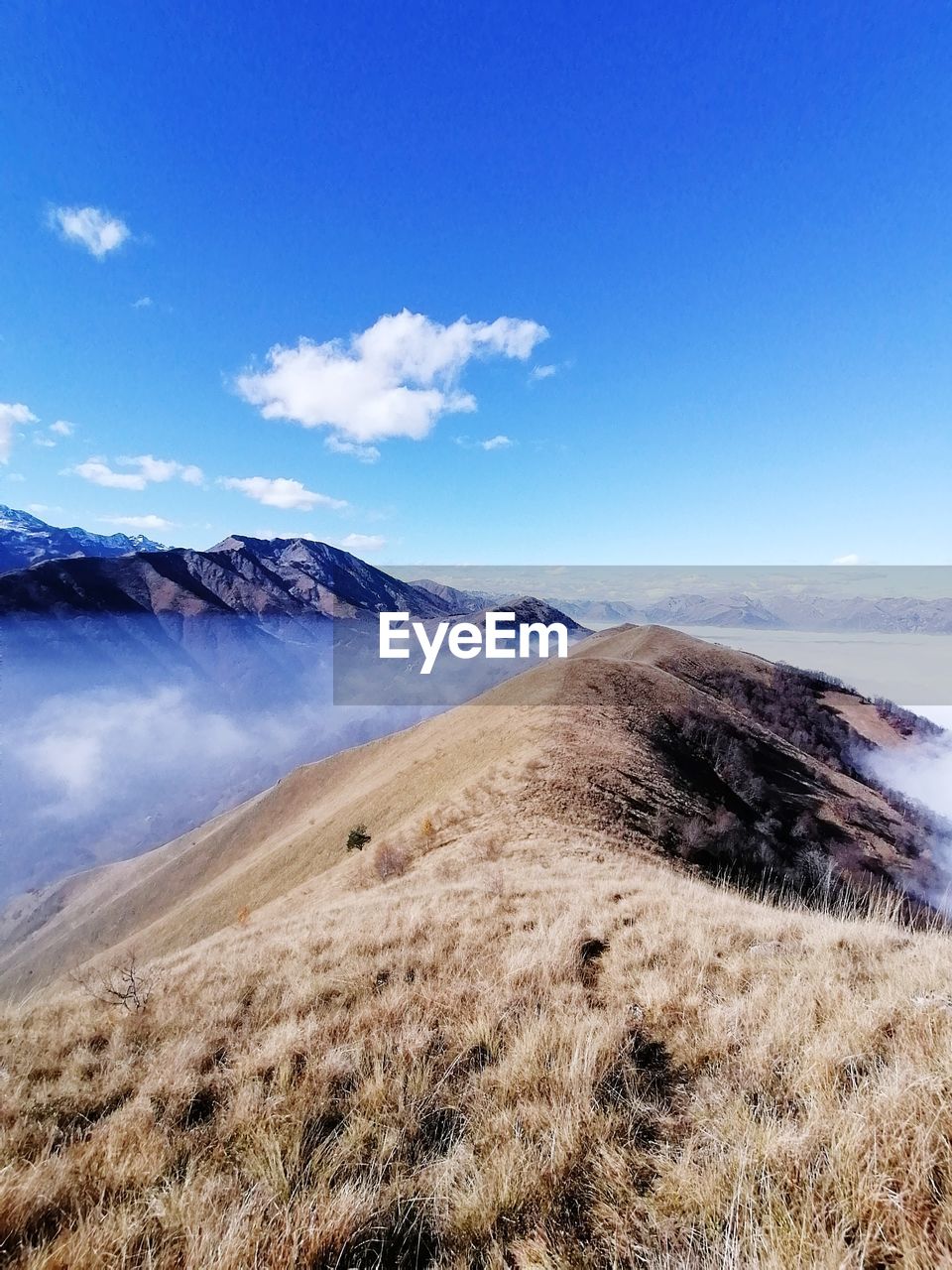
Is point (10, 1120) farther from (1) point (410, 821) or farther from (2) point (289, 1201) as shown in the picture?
(1) point (410, 821)

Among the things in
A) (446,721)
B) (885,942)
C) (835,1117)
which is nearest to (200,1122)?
(835,1117)

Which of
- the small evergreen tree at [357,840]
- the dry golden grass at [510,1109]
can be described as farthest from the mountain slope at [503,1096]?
the small evergreen tree at [357,840]

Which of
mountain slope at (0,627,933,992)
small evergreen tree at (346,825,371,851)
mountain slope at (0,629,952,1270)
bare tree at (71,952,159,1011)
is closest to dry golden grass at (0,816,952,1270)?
mountain slope at (0,629,952,1270)

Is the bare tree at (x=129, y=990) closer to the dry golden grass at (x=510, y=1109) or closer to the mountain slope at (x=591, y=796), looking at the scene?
the dry golden grass at (x=510, y=1109)

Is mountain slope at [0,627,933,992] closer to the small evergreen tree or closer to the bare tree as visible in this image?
the small evergreen tree

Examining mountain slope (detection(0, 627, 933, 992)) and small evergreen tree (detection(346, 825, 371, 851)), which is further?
small evergreen tree (detection(346, 825, 371, 851))

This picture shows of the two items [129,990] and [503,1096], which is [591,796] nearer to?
[129,990]
